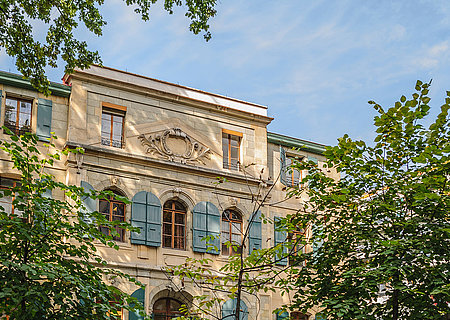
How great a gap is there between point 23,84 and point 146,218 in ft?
19.9

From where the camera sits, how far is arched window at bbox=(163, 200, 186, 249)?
23234mm

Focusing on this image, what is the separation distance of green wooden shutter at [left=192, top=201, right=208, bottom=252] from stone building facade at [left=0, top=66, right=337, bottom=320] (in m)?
0.04

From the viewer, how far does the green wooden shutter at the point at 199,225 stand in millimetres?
23367

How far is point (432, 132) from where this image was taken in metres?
14.4

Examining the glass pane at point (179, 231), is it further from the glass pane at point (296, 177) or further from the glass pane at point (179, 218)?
the glass pane at point (296, 177)

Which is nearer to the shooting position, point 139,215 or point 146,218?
point 139,215

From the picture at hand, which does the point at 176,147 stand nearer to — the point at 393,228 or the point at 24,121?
the point at 24,121

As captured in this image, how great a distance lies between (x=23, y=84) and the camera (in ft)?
71.3

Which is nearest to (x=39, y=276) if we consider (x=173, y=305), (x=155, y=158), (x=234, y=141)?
(x=173, y=305)

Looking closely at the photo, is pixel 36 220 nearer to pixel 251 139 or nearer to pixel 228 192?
pixel 228 192

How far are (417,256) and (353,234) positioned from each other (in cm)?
170

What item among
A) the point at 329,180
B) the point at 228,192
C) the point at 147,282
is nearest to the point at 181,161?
the point at 228,192

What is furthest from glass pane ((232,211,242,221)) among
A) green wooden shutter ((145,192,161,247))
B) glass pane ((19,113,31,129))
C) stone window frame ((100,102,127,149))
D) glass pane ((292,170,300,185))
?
glass pane ((19,113,31,129))

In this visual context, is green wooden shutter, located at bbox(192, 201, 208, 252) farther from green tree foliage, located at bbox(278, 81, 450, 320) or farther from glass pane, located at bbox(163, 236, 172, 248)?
green tree foliage, located at bbox(278, 81, 450, 320)
